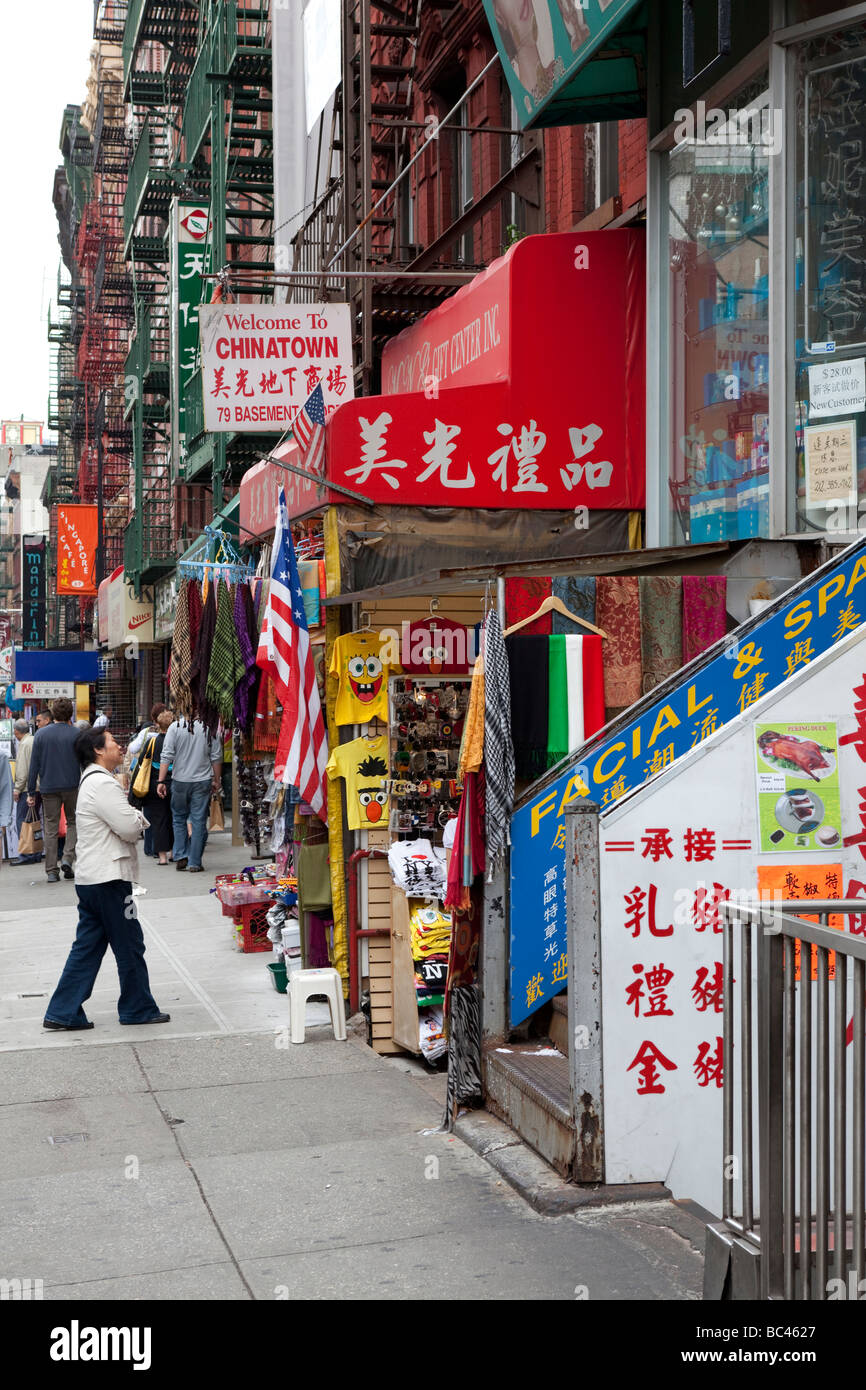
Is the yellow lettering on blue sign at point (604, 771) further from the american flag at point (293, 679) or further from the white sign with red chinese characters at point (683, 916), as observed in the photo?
the american flag at point (293, 679)

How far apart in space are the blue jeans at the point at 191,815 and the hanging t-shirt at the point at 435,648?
8.23 m

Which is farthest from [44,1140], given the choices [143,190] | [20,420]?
[20,420]

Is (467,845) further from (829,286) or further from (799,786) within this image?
(829,286)

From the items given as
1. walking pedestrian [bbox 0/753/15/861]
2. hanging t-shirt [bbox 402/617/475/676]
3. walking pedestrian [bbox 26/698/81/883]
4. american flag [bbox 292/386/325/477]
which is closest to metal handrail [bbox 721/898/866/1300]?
hanging t-shirt [bbox 402/617/475/676]

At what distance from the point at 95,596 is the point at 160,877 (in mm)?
28536

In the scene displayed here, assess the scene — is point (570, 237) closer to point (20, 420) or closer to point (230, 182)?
point (230, 182)

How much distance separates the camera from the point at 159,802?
58.8 feet

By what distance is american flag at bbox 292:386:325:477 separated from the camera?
9.38 meters

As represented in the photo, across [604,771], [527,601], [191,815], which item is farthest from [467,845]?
[191,815]

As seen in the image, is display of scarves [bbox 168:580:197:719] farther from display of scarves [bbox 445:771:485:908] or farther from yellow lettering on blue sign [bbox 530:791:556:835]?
yellow lettering on blue sign [bbox 530:791:556:835]

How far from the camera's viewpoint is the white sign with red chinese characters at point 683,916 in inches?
225

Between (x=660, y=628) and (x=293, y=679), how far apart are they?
2749mm
